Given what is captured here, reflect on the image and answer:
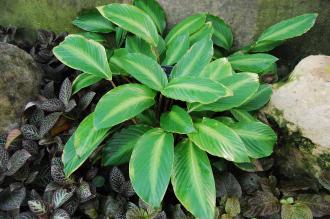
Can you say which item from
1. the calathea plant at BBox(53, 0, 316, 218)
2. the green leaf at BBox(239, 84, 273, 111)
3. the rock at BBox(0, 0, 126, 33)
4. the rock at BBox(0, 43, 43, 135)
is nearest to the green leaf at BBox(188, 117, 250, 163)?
the calathea plant at BBox(53, 0, 316, 218)

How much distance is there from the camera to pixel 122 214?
77.2 inches

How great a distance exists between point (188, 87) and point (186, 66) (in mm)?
248

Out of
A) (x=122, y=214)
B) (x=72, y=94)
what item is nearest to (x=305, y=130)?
(x=122, y=214)

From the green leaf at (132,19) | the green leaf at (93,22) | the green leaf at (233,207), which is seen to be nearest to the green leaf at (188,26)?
the green leaf at (132,19)

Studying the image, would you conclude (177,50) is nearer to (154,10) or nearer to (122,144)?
(154,10)

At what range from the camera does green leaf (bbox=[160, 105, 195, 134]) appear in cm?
182

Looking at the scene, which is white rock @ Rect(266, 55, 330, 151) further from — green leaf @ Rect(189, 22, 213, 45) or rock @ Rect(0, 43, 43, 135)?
rock @ Rect(0, 43, 43, 135)

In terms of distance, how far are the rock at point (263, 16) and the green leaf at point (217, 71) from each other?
0.66 meters

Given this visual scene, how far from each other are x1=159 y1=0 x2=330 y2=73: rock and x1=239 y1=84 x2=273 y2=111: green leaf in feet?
1.91

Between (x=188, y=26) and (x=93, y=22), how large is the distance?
67 centimetres

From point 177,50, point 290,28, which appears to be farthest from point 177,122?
point 290,28

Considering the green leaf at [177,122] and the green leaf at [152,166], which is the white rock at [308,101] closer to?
the green leaf at [177,122]

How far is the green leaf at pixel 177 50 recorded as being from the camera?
2.34 metres

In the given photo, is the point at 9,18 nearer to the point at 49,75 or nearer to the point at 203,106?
the point at 49,75
